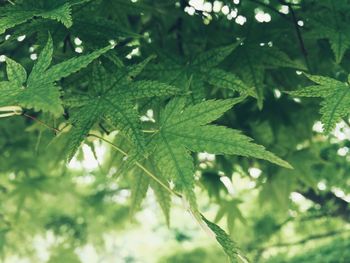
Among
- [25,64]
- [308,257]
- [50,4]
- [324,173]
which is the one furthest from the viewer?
[308,257]

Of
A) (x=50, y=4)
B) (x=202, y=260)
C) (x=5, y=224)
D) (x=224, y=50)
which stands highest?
(x=50, y=4)

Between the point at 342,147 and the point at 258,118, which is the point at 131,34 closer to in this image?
the point at 258,118

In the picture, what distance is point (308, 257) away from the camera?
4.07 metres

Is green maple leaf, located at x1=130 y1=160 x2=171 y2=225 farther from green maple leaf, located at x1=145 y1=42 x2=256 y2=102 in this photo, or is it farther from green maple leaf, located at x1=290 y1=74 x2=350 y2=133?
green maple leaf, located at x1=290 y1=74 x2=350 y2=133

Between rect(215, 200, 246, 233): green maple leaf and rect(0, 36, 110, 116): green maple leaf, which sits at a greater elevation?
rect(0, 36, 110, 116): green maple leaf

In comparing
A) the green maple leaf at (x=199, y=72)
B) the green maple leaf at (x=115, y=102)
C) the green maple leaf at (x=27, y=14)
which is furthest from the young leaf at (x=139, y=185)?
the green maple leaf at (x=27, y=14)

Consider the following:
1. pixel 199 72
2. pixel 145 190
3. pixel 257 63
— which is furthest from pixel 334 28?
pixel 145 190

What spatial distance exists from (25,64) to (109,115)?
525 millimetres

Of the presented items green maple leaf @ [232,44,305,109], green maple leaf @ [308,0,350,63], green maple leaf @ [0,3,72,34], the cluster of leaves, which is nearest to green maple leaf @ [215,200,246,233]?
the cluster of leaves

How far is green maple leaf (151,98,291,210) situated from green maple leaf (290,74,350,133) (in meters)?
0.11

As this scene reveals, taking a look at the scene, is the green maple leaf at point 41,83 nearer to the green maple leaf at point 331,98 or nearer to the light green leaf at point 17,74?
the light green leaf at point 17,74

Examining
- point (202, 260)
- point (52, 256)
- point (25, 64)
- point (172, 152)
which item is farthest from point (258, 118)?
point (202, 260)

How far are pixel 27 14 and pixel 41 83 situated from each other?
0.56ft

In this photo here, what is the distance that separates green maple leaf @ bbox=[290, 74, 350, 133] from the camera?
0.80 m
